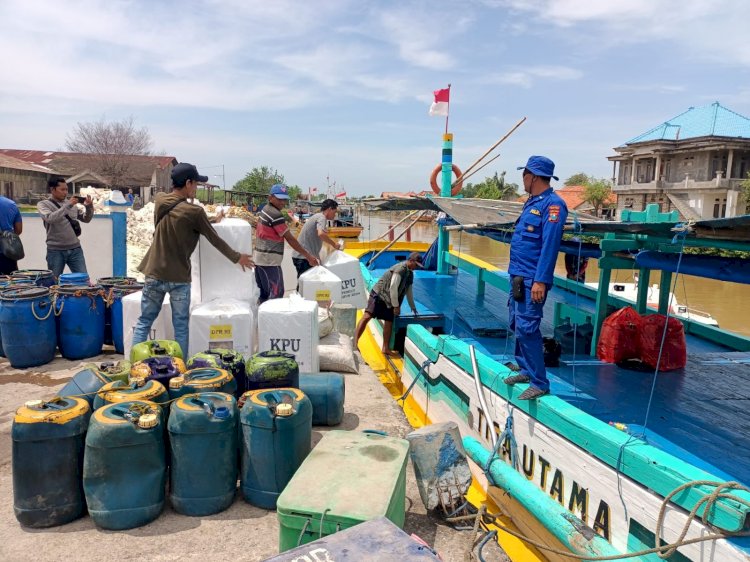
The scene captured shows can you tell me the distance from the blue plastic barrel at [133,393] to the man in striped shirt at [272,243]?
2918mm

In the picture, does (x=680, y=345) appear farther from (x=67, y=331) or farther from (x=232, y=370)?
(x=67, y=331)

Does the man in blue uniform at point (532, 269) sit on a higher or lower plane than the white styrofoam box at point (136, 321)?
higher

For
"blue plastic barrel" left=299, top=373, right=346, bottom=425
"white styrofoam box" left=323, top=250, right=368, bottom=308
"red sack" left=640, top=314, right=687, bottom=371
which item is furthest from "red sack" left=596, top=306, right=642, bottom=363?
"white styrofoam box" left=323, top=250, right=368, bottom=308

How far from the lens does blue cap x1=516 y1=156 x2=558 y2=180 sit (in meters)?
3.66

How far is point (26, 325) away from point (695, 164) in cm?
3924

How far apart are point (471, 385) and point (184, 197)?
3.01 m

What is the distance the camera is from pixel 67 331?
5.71 metres

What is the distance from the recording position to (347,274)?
823 cm

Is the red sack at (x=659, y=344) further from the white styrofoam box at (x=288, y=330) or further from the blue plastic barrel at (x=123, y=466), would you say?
the blue plastic barrel at (x=123, y=466)

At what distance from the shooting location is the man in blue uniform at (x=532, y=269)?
3.46 metres

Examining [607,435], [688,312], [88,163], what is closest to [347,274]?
[688,312]

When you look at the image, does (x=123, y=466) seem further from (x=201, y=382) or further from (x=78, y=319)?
(x=78, y=319)

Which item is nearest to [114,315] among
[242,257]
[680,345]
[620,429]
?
[242,257]

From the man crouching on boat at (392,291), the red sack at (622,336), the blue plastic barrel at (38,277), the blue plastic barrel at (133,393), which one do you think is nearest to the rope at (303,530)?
the blue plastic barrel at (133,393)
